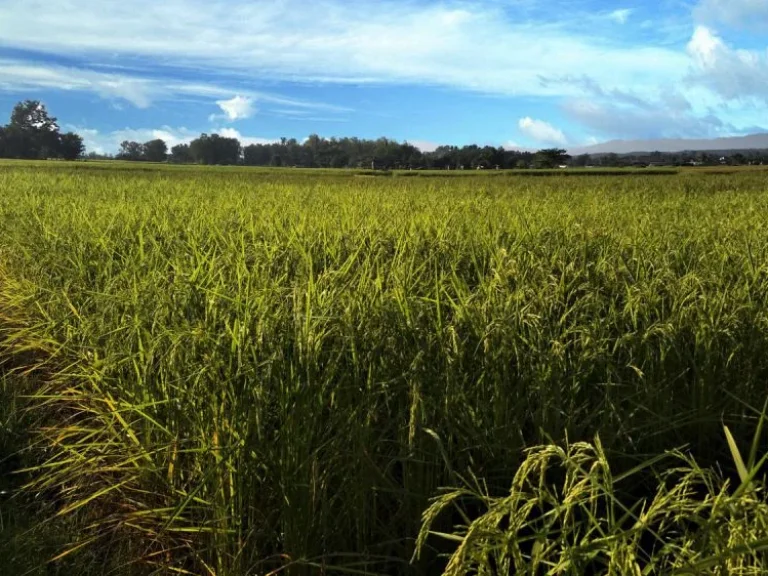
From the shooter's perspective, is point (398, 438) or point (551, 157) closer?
point (398, 438)

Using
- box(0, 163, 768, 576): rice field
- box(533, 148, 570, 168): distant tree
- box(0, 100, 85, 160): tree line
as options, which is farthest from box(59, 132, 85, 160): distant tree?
box(0, 163, 768, 576): rice field

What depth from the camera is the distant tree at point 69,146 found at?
8812cm

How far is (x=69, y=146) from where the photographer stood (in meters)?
88.5

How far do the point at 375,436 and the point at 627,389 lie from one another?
933 mm

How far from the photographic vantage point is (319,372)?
6.07ft

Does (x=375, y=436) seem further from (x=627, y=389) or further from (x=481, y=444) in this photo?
(x=627, y=389)

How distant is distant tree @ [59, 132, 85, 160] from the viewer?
88125 mm

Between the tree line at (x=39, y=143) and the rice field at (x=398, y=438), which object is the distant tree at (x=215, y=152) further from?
the rice field at (x=398, y=438)

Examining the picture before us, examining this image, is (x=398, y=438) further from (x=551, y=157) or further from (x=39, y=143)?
(x=39, y=143)

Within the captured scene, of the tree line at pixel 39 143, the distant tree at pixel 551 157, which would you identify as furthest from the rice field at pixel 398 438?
the tree line at pixel 39 143

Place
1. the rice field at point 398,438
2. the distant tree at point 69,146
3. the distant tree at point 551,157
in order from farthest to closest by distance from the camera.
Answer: the distant tree at point 69,146 < the distant tree at point 551,157 < the rice field at point 398,438

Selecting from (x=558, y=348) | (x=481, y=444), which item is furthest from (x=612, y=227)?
(x=481, y=444)

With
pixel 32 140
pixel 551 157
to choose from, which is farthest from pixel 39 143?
pixel 551 157

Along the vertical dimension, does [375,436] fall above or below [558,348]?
below
